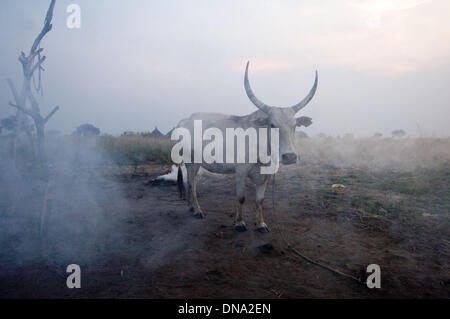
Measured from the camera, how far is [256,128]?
493 cm

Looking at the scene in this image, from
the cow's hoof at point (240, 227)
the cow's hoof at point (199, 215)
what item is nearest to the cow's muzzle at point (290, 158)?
the cow's hoof at point (240, 227)

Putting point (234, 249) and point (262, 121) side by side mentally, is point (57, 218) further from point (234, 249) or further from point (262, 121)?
point (262, 121)

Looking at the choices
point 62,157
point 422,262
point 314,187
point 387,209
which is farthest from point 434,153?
point 62,157

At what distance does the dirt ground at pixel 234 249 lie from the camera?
Result: 3031mm

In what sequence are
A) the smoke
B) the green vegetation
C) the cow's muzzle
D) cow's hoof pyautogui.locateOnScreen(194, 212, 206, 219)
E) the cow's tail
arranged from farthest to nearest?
the green vegetation, the cow's tail, cow's hoof pyautogui.locateOnScreen(194, 212, 206, 219), the cow's muzzle, the smoke

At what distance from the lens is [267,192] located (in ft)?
24.2

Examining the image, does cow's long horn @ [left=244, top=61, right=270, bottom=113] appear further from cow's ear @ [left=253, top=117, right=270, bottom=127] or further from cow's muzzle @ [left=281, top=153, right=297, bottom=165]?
cow's muzzle @ [left=281, top=153, right=297, bottom=165]

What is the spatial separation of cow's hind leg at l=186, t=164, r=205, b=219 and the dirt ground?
149 millimetres

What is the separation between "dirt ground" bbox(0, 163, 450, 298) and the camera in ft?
9.95

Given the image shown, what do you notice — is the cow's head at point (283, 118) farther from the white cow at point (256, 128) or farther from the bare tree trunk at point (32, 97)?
the bare tree trunk at point (32, 97)

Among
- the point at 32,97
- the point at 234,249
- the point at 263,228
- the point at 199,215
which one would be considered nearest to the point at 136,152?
the point at 32,97

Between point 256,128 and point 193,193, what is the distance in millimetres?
1797

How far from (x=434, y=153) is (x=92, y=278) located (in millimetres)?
12330

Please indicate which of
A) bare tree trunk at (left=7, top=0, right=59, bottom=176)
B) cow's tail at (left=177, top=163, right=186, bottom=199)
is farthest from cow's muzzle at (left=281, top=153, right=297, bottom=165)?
bare tree trunk at (left=7, top=0, right=59, bottom=176)
